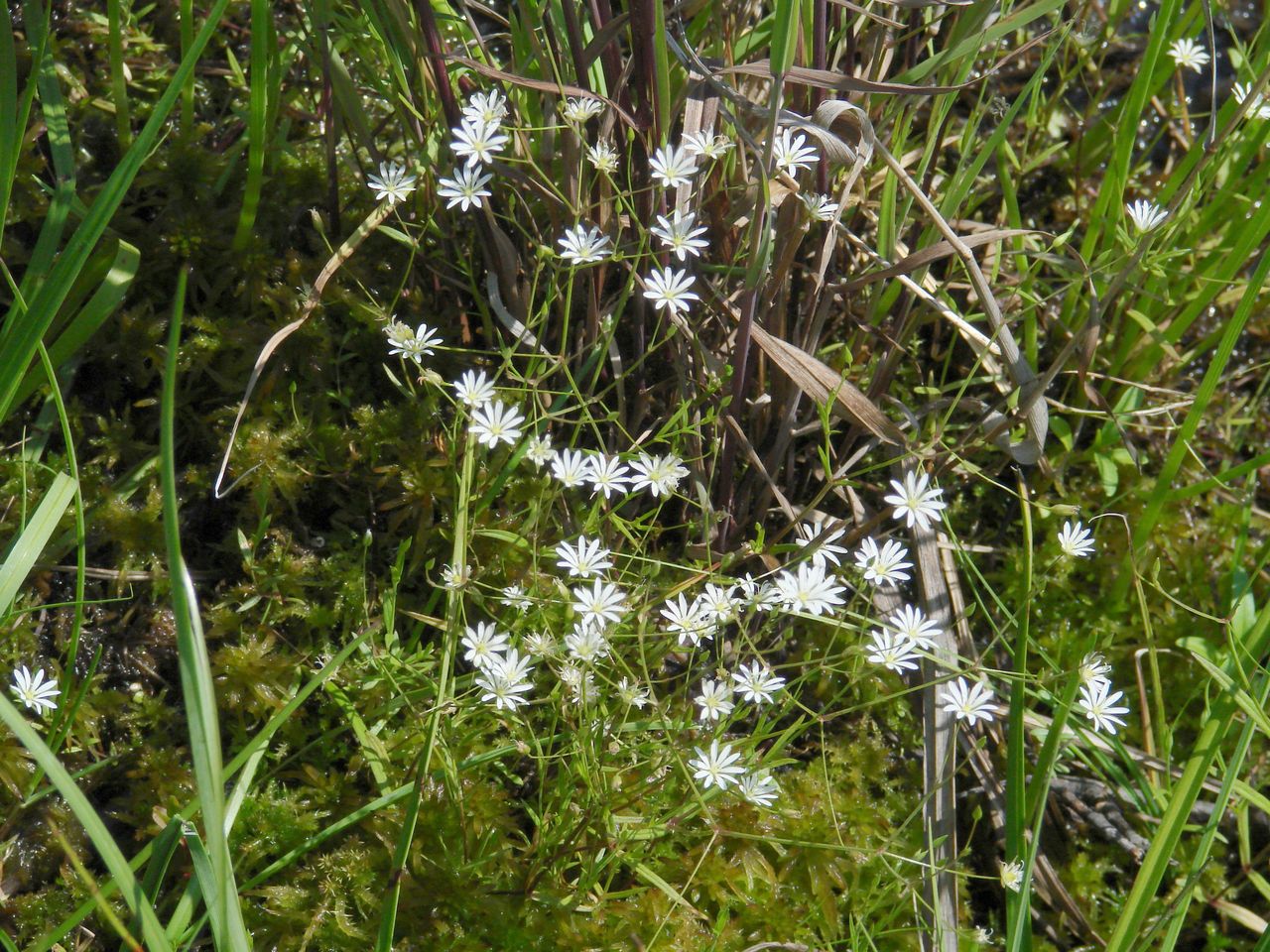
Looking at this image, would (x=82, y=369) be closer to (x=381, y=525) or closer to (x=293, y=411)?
(x=293, y=411)

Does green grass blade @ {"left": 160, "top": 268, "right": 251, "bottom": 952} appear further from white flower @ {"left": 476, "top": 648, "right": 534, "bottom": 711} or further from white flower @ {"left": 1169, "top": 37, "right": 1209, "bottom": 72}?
white flower @ {"left": 1169, "top": 37, "right": 1209, "bottom": 72}

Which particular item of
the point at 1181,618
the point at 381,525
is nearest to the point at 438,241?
the point at 381,525

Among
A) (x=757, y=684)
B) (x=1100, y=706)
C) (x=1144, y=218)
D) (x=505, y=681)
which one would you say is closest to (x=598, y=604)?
(x=505, y=681)

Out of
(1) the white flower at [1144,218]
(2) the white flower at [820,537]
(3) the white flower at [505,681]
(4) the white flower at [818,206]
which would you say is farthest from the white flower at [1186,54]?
(3) the white flower at [505,681]

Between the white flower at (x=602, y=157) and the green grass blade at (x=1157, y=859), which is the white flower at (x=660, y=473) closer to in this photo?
the white flower at (x=602, y=157)

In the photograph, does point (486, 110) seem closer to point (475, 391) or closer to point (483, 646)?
point (475, 391)
